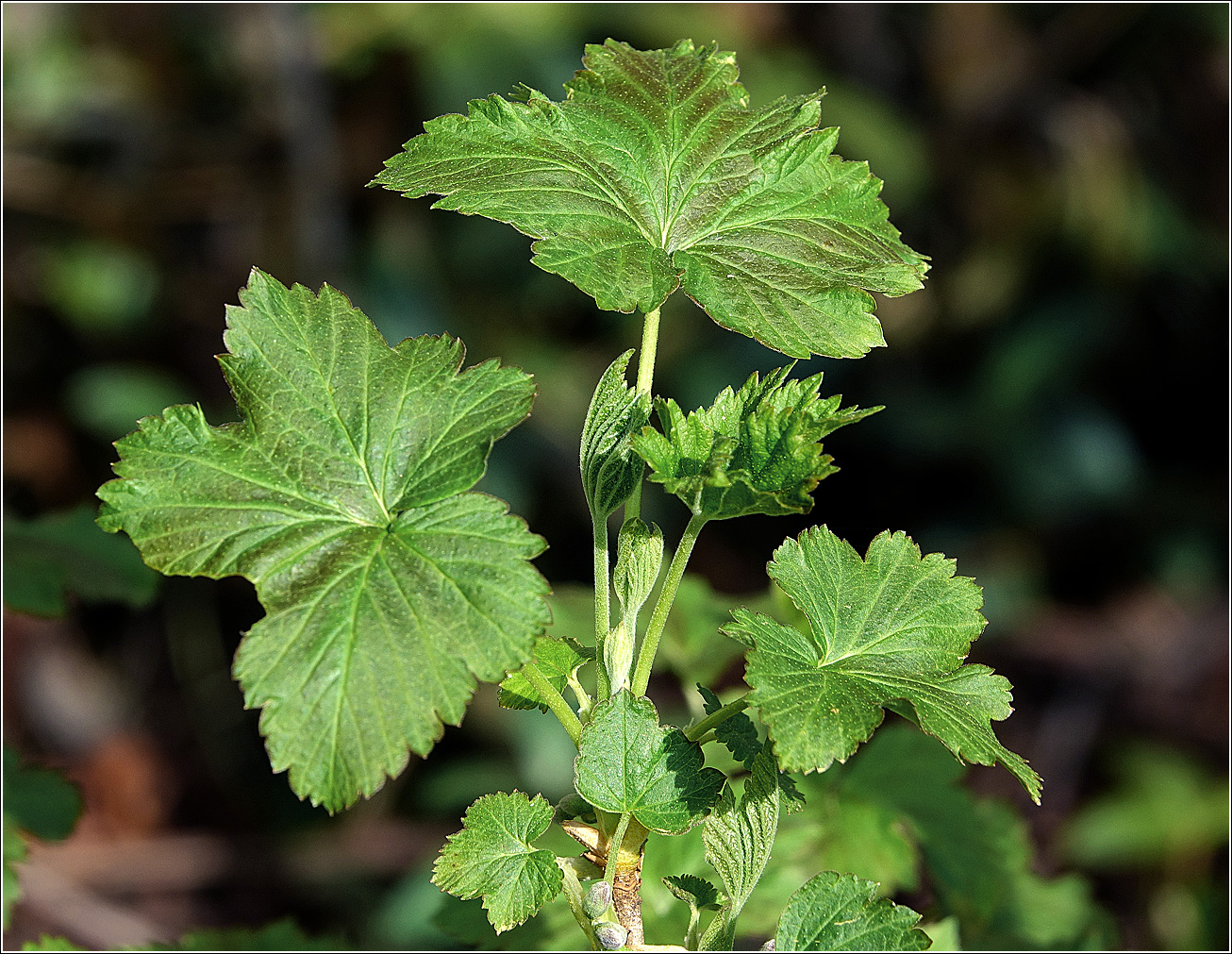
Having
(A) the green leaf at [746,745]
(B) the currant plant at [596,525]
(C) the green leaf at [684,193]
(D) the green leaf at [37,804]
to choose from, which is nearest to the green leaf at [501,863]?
(B) the currant plant at [596,525]

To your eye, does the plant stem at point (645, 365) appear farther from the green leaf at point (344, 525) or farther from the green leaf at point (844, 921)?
the green leaf at point (844, 921)

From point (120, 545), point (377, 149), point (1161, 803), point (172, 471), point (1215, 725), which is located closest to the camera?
point (172, 471)

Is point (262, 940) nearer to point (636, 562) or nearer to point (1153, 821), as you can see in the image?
point (636, 562)

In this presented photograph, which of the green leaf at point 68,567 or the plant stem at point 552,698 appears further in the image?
the green leaf at point 68,567

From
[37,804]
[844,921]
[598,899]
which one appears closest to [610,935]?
[598,899]

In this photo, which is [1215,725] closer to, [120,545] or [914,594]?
[914,594]

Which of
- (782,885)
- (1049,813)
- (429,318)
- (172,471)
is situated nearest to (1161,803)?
(1049,813)
